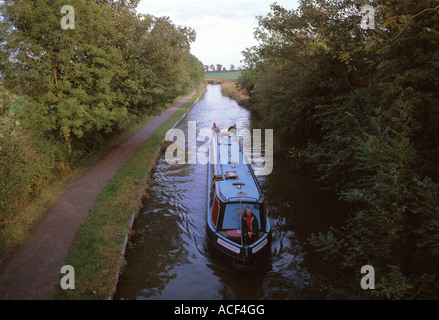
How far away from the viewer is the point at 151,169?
15.0 meters

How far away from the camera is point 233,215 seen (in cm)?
841

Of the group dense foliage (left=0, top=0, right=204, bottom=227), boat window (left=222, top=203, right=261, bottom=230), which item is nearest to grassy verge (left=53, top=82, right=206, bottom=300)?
dense foliage (left=0, top=0, right=204, bottom=227)

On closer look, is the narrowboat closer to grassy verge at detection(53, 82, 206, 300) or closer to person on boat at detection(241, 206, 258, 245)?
person on boat at detection(241, 206, 258, 245)

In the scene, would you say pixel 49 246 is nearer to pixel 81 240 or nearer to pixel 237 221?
pixel 81 240

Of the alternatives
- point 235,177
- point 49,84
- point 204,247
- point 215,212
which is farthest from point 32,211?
point 235,177

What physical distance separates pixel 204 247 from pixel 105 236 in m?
3.12

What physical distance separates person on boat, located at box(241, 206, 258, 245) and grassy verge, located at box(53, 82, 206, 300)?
3488mm

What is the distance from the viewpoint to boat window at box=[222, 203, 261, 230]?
27.4 feet

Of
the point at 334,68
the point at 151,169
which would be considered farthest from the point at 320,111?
the point at 151,169

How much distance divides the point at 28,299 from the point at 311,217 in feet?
30.4

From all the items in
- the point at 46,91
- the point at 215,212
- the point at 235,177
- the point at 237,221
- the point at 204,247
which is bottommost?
the point at 204,247

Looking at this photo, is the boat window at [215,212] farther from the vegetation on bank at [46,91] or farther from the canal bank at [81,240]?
the vegetation on bank at [46,91]

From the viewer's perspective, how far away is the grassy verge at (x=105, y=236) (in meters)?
6.48

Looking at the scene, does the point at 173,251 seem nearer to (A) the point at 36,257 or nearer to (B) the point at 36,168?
(A) the point at 36,257
